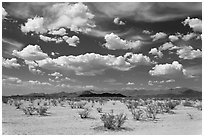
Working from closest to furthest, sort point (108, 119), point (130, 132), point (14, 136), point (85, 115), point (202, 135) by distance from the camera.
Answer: point (14, 136)
point (202, 135)
point (130, 132)
point (108, 119)
point (85, 115)

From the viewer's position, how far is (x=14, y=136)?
10.3 m

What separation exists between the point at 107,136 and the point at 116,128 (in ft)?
5.23

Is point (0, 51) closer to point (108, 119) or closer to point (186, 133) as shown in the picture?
point (108, 119)

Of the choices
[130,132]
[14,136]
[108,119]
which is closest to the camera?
[14,136]

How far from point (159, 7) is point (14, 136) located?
8.20 meters

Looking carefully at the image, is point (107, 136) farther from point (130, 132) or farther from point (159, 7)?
point (159, 7)

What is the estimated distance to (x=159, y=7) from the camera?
42.6ft

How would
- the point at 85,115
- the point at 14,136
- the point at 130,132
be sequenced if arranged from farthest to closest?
1. the point at 85,115
2. the point at 130,132
3. the point at 14,136

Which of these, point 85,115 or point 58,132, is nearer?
point 58,132

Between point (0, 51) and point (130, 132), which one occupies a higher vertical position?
point (0, 51)

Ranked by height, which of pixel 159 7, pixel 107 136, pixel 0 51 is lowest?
pixel 107 136

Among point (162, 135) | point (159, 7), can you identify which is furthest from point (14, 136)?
point (159, 7)

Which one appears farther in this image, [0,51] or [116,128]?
[116,128]

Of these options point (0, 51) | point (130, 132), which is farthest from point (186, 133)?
point (0, 51)
